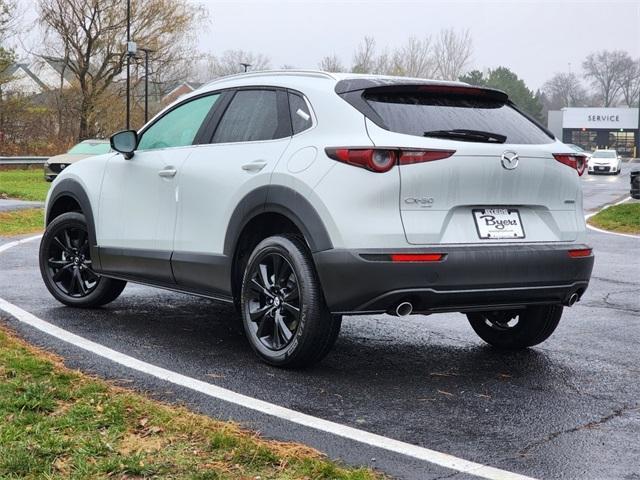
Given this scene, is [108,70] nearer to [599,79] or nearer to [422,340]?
[422,340]

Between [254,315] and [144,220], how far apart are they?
55.9 inches

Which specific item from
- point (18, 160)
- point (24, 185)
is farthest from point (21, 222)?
point (18, 160)

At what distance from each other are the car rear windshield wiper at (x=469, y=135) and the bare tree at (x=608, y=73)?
123036 mm

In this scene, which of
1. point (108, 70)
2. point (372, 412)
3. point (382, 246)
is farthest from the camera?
point (108, 70)

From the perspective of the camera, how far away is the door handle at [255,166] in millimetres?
5334

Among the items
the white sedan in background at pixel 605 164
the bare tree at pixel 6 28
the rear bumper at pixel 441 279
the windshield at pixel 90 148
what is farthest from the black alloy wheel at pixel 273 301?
the white sedan in background at pixel 605 164

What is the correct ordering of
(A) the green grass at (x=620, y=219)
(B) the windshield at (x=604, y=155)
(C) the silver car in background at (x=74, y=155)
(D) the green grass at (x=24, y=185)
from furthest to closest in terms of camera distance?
(B) the windshield at (x=604, y=155), (C) the silver car in background at (x=74, y=155), (D) the green grass at (x=24, y=185), (A) the green grass at (x=620, y=219)

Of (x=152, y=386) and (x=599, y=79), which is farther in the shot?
(x=599, y=79)

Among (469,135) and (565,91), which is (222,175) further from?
(565,91)

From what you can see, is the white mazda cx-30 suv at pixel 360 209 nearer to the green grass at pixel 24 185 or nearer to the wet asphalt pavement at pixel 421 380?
the wet asphalt pavement at pixel 421 380

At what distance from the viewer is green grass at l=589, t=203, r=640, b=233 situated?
58.0ft

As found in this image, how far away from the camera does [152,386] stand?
15.7 ft

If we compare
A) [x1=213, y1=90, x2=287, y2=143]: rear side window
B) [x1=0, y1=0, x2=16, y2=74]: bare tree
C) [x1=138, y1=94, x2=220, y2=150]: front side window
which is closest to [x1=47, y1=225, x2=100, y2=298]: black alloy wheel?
[x1=138, y1=94, x2=220, y2=150]: front side window

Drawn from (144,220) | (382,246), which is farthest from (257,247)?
(144,220)
